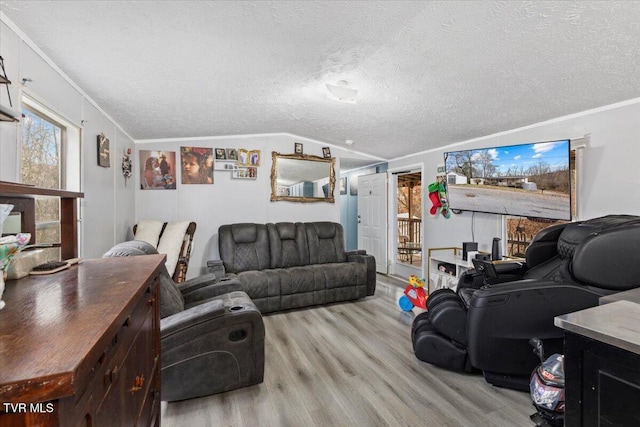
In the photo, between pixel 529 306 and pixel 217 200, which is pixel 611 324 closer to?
pixel 529 306

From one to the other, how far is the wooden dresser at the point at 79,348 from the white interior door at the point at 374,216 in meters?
4.74

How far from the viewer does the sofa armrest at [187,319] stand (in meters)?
1.84

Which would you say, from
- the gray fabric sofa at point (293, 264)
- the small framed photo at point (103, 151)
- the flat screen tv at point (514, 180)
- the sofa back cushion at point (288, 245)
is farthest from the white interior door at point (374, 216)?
the small framed photo at point (103, 151)

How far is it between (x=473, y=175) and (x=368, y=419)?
293cm

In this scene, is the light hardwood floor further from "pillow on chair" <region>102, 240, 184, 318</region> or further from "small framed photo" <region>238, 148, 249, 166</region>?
"small framed photo" <region>238, 148, 249, 166</region>

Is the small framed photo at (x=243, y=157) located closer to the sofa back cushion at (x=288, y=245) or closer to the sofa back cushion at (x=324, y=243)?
the sofa back cushion at (x=288, y=245)

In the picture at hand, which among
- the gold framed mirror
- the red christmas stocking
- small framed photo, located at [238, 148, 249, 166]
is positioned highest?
small framed photo, located at [238, 148, 249, 166]

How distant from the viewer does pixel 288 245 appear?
13.9ft

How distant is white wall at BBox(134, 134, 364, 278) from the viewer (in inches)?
162

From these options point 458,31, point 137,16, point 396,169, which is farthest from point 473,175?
point 137,16

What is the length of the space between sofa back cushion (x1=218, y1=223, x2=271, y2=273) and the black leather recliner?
230cm

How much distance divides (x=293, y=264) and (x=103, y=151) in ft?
8.32

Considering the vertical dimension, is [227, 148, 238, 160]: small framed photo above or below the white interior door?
above

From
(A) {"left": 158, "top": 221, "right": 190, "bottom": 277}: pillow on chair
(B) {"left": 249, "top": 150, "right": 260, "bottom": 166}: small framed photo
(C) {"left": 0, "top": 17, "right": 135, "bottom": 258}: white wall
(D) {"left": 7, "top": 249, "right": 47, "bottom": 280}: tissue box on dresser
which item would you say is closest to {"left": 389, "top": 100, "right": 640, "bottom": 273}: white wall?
(B) {"left": 249, "top": 150, "right": 260, "bottom": 166}: small framed photo
